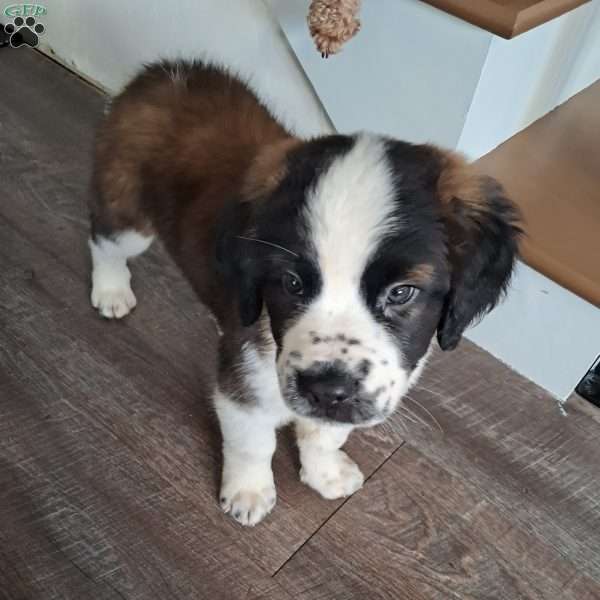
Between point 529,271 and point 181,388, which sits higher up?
point 529,271

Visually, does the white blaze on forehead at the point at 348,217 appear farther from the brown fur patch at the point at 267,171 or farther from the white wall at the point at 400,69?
→ the white wall at the point at 400,69

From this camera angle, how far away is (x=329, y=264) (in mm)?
1008

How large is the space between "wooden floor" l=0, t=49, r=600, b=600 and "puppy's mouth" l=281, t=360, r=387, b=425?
1.80ft

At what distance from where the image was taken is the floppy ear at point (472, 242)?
3.59ft

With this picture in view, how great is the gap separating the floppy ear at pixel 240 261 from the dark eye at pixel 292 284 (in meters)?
0.06

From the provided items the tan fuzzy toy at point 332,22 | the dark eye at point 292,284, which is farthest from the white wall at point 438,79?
the dark eye at point 292,284

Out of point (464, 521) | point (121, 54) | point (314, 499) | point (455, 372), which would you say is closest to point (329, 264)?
point (314, 499)

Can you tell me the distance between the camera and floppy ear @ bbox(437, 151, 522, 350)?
43.1 inches

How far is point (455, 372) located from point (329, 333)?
3.06 ft

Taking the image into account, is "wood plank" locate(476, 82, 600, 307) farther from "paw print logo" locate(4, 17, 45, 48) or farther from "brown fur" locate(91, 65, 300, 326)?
"paw print logo" locate(4, 17, 45, 48)

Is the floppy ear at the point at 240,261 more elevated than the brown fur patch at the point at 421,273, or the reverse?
the brown fur patch at the point at 421,273

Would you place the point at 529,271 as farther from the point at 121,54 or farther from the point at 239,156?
the point at 121,54

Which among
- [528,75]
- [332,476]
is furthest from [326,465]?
[528,75]

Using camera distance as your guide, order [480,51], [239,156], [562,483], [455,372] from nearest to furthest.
A: [239,156] → [480,51] → [562,483] → [455,372]
